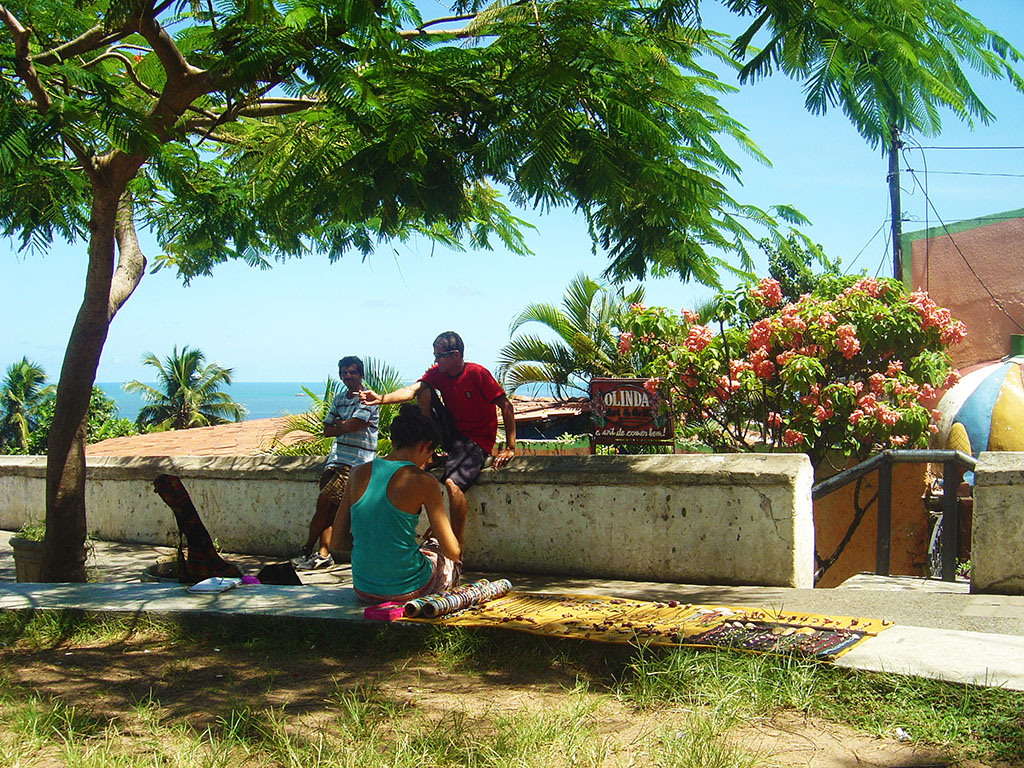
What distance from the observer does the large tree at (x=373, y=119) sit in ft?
17.8

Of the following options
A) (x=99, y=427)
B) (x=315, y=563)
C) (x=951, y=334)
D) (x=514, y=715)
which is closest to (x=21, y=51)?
(x=315, y=563)

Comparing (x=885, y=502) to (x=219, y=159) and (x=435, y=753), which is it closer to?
(x=435, y=753)

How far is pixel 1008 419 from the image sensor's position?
15422mm

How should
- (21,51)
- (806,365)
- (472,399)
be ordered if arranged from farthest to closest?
(806,365), (472,399), (21,51)

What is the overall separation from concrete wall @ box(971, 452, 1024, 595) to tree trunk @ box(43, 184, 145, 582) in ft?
20.6

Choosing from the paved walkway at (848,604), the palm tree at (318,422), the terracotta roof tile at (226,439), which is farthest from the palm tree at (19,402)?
the paved walkway at (848,604)

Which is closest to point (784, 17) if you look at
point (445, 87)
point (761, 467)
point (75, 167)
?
point (445, 87)

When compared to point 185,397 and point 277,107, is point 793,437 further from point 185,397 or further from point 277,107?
point 185,397

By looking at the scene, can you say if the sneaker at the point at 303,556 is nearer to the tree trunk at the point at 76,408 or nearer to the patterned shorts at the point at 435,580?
the tree trunk at the point at 76,408

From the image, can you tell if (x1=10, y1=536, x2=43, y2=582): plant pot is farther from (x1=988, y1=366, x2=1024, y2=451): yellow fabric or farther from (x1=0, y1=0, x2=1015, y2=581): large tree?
(x1=988, y1=366, x2=1024, y2=451): yellow fabric

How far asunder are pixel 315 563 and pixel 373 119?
364 centimetres

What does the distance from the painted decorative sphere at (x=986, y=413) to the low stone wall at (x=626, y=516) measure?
412 inches

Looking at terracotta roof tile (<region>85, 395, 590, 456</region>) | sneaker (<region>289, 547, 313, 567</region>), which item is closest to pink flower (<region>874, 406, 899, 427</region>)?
terracotta roof tile (<region>85, 395, 590, 456</region>)

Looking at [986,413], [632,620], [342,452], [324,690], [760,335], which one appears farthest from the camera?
[986,413]
